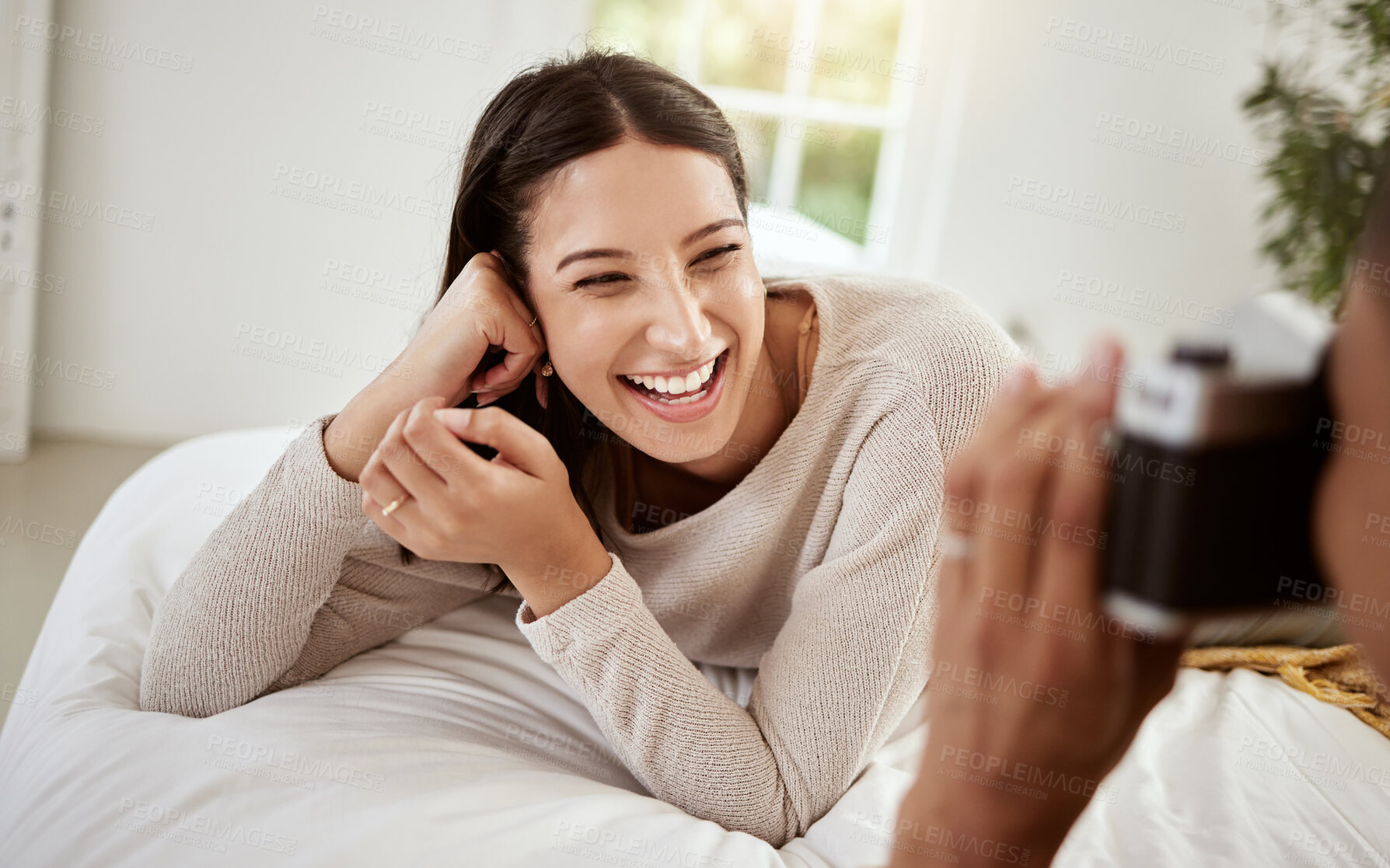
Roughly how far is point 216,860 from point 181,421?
2377 millimetres

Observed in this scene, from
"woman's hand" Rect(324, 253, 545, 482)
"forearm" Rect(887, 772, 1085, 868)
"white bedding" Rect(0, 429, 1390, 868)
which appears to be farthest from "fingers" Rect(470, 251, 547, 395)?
"forearm" Rect(887, 772, 1085, 868)

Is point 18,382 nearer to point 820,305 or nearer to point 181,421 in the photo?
point 181,421

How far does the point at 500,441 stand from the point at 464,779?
307 mm

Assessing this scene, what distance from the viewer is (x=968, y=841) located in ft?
1.15

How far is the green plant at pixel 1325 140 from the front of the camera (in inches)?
65.6

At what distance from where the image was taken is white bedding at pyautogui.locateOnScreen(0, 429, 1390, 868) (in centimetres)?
80

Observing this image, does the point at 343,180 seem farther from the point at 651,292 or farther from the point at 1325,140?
the point at 1325,140

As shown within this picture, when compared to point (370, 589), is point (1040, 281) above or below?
above

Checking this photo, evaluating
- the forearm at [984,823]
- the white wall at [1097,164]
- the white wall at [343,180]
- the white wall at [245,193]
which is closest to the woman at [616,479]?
the forearm at [984,823]

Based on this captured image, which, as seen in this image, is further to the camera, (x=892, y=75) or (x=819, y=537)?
(x=892, y=75)

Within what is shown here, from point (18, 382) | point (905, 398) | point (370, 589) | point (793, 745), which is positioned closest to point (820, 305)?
point (905, 398)

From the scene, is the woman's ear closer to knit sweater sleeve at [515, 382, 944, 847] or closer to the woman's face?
the woman's face

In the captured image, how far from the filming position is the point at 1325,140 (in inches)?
69.0

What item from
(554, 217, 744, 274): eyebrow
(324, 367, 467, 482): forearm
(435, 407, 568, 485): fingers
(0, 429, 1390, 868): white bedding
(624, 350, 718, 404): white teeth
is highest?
(554, 217, 744, 274): eyebrow
